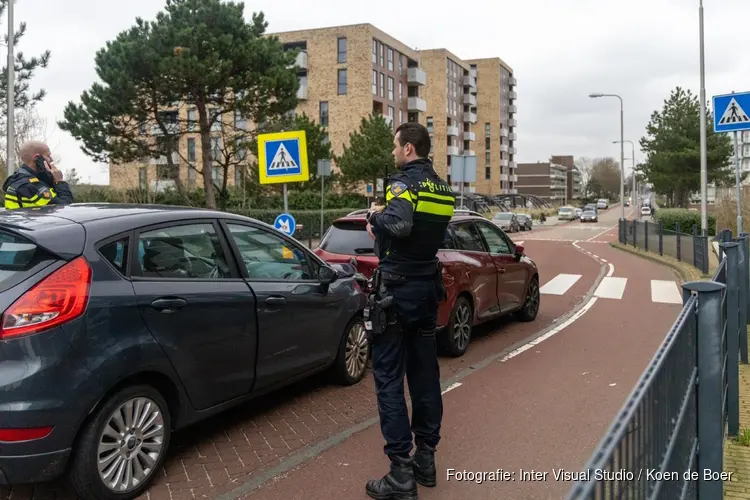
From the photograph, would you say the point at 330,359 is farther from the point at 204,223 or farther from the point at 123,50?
the point at 123,50

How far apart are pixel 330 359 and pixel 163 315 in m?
2.02

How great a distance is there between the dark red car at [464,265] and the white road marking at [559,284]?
5054 mm

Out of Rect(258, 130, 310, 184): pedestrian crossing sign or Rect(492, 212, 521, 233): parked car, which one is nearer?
Rect(258, 130, 310, 184): pedestrian crossing sign

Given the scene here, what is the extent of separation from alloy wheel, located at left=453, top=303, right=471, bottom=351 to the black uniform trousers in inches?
128

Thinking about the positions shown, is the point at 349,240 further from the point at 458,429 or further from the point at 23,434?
the point at 23,434

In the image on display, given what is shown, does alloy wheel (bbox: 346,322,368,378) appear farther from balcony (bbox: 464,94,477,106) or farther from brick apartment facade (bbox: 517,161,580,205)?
brick apartment facade (bbox: 517,161,580,205)

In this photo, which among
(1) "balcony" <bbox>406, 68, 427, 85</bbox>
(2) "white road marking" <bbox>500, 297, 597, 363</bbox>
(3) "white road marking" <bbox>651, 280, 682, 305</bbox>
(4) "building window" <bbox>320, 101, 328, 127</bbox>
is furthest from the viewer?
(1) "balcony" <bbox>406, 68, 427, 85</bbox>

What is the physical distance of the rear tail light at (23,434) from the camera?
3.13m

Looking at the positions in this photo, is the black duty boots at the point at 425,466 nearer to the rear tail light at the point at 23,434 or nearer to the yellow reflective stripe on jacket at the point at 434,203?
the yellow reflective stripe on jacket at the point at 434,203

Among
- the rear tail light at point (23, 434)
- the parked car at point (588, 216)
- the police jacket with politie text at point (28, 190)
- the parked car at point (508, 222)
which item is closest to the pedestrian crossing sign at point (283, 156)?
the police jacket with politie text at point (28, 190)

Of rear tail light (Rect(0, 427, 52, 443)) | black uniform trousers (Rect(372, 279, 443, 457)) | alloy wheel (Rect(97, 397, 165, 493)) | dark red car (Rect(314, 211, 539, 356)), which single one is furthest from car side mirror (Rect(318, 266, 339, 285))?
rear tail light (Rect(0, 427, 52, 443))

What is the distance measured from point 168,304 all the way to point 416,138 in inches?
70.6

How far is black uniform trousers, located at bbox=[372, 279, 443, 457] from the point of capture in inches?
144

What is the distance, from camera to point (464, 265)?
7203mm
